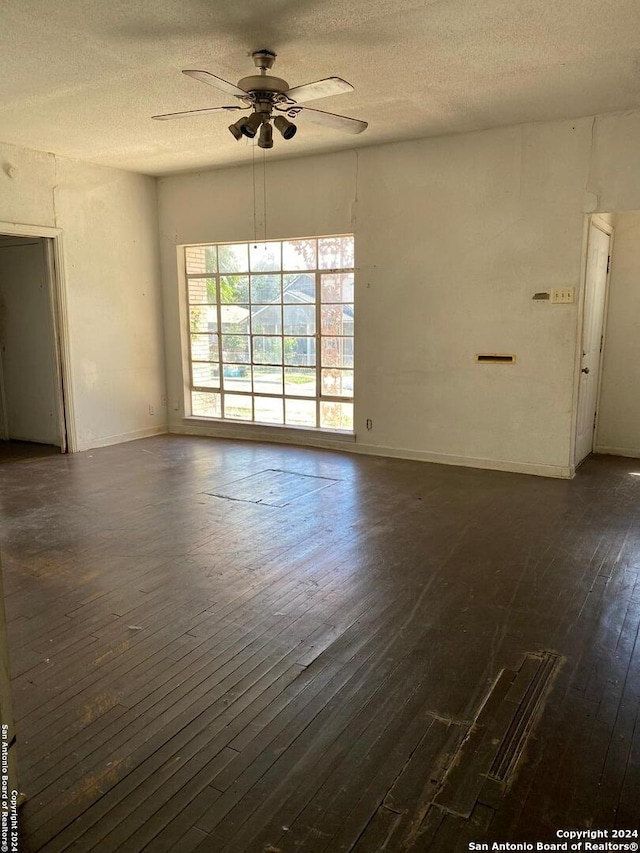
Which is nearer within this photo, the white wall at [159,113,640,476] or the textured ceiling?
the textured ceiling

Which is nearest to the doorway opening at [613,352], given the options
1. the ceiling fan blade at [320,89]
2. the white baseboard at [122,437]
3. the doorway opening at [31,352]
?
the ceiling fan blade at [320,89]

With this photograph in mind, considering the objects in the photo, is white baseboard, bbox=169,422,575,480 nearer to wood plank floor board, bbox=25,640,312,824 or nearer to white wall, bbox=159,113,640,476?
white wall, bbox=159,113,640,476

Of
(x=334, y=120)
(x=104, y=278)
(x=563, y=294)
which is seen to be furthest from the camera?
(x=104, y=278)

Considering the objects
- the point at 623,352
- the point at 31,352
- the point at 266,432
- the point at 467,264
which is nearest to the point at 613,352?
the point at 623,352

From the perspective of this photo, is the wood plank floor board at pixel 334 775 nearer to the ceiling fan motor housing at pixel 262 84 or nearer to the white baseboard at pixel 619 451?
the ceiling fan motor housing at pixel 262 84

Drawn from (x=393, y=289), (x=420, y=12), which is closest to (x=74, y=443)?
(x=393, y=289)

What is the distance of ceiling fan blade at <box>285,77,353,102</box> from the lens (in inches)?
127

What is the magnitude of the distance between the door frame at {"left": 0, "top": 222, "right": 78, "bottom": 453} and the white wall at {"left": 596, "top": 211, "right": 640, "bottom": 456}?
5.51 meters

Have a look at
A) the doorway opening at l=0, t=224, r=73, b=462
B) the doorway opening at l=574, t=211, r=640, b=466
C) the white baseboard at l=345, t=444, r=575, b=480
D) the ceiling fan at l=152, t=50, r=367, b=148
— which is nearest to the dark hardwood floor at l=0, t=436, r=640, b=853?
the white baseboard at l=345, t=444, r=575, b=480

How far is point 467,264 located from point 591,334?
1.35m

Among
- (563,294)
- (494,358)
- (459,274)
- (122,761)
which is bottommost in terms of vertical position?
(122,761)

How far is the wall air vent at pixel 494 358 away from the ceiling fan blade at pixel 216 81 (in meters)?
3.10

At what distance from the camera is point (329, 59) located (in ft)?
12.3

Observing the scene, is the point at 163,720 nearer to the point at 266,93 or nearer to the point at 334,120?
the point at 266,93
